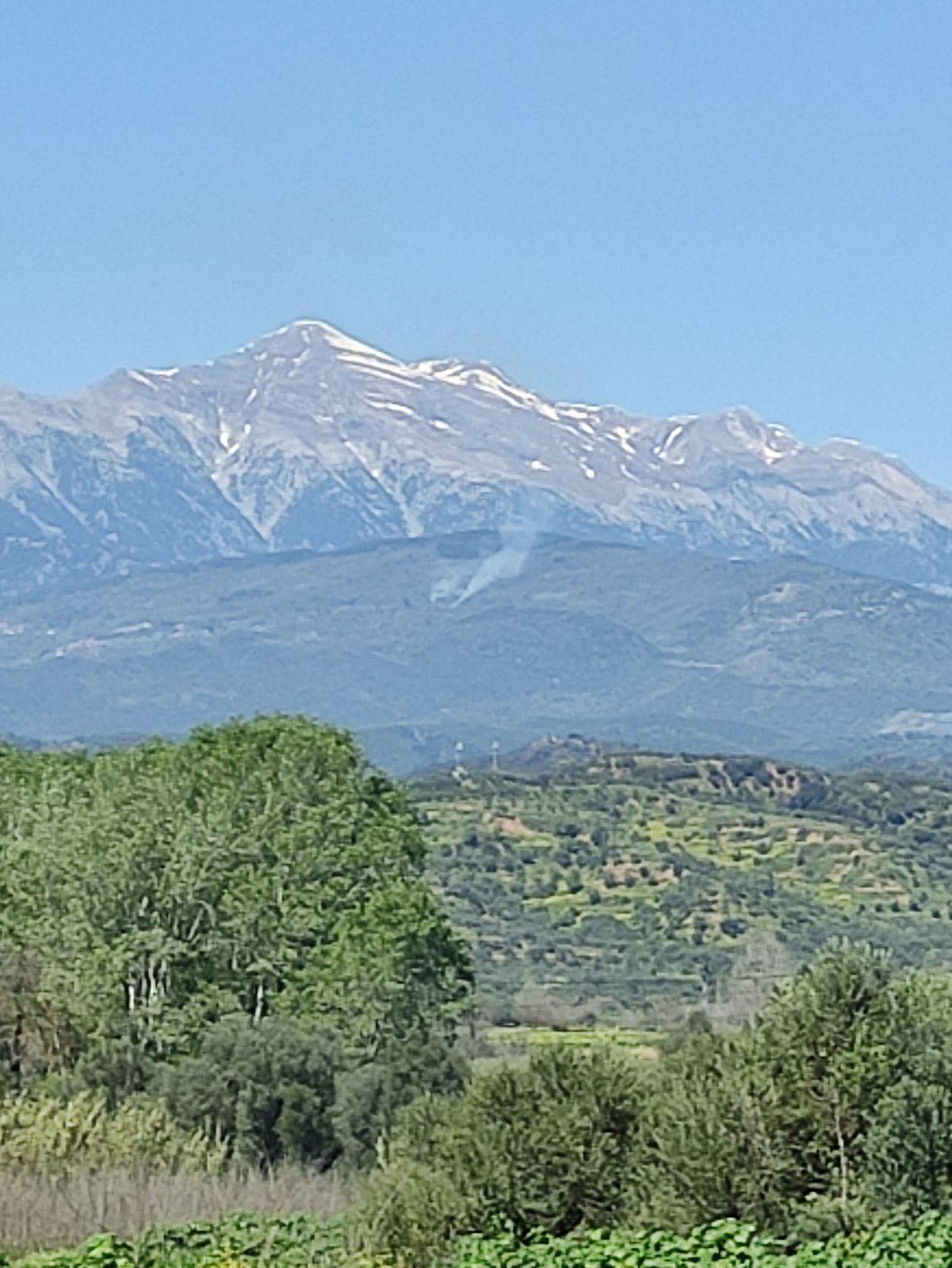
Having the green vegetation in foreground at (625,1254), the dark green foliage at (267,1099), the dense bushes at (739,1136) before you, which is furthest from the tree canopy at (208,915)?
the green vegetation in foreground at (625,1254)

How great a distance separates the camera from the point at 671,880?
9688 centimetres

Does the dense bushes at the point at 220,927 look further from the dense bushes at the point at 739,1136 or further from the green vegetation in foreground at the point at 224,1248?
the dense bushes at the point at 739,1136

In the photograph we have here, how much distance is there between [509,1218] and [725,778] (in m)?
113

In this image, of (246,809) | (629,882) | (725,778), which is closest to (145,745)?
(246,809)

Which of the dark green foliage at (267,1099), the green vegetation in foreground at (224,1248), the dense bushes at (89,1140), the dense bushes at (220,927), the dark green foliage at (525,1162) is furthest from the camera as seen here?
the dense bushes at (220,927)

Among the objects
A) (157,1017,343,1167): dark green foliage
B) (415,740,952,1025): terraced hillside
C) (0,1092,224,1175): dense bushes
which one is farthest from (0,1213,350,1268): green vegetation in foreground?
(415,740,952,1025): terraced hillside

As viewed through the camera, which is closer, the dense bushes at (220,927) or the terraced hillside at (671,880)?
the dense bushes at (220,927)

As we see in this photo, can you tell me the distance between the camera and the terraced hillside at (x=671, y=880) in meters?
78.6

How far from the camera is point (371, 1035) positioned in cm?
3681

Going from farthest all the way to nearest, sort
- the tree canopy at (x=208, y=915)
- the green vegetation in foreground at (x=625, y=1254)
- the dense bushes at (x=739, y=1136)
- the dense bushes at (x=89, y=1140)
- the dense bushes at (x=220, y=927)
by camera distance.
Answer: the tree canopy at (x=208, y=915)
the dense bushes at (x=220, y=927)
the dense bushes at (x=89, y=1140)
the dense bushes at (x=739, y=1136)
the green vegetation in foreground at (x=625, y=1254)

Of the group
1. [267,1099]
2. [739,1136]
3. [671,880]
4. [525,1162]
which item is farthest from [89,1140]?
[671,880]

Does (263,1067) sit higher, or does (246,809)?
(246,809)

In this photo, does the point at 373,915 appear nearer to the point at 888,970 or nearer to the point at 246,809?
the point at 246,809

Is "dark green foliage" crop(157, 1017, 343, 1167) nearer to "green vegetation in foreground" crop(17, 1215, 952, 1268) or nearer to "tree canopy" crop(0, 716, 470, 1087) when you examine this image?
"tree canopy" crop(0, 716, 470, 1087)
